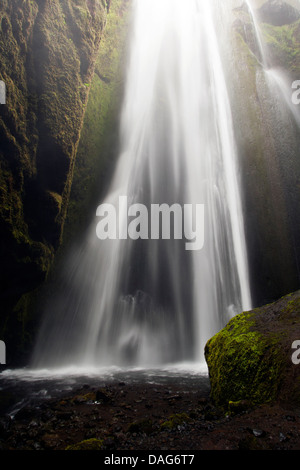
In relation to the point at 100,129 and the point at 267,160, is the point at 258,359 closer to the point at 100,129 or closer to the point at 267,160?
the point at 267,160

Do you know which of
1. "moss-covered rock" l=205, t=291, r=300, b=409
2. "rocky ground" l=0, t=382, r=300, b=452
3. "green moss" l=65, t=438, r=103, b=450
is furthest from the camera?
"moss-covered rock" l=205, t=291, r=300, b=409

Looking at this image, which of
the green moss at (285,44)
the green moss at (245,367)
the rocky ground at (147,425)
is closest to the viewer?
the rocky ground at (147,425)

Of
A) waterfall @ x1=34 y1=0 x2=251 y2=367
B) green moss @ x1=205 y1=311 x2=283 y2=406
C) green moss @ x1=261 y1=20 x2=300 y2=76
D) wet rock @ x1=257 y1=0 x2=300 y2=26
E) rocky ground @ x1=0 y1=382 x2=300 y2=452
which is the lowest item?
rocky ground @ x1=0 y1=382 x2=300 y2=452

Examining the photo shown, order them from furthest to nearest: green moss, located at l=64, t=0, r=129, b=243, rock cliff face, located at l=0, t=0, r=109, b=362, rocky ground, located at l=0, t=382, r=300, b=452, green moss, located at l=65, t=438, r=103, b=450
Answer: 1. green moss, located at l=64, t=0, r=129, b=243
2. rock cliff face, located at l=0, t=0, r=109, b=362
3. green moss, located at l=65, t=438, r=103, b=450
4. rocky ground, located at l=0, t=382, r=300, b=452

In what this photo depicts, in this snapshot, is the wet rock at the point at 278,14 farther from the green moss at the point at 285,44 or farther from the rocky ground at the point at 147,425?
the rocky ground at the point at 147,425

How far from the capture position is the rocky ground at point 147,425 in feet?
8.48

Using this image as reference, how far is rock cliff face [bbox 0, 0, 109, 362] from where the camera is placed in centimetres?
639

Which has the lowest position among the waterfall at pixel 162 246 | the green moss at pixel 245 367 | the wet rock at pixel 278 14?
the green moss at pixel 245 367

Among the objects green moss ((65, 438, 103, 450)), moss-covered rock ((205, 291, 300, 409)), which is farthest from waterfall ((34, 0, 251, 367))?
green moss ((65, 438, 103, 450))

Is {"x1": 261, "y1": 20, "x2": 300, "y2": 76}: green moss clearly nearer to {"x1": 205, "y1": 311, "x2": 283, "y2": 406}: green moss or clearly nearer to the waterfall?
the waterfall

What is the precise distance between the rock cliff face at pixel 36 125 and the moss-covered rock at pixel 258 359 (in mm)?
5436

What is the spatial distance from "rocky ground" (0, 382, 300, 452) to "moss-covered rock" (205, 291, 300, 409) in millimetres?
228

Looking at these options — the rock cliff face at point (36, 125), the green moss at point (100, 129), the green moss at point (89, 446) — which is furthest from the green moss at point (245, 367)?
the green moss at point (100, 129)
